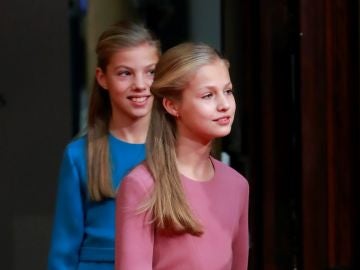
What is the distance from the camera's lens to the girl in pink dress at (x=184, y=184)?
4.61ft

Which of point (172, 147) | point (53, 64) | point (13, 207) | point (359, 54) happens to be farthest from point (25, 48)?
point (172, 147)

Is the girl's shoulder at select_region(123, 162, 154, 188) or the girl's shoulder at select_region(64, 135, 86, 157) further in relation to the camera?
the girl's shoulder at select_region(64, 135, 86, 157)

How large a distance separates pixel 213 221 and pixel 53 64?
1.21 meters

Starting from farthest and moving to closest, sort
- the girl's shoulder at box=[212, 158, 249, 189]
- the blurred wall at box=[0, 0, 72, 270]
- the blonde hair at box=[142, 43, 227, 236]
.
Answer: the blurred wall at box=[0, 0, 72, 270], the girl's shoulder at box=[212, 158, 249, 189], the blonde hair at box=[142, 43, 227, 236]

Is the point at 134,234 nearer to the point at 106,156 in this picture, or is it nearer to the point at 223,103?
the point at 223,103

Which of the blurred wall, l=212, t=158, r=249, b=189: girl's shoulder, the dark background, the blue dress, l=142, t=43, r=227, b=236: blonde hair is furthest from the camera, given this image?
the blurred wall

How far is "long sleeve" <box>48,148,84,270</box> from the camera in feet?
5.76

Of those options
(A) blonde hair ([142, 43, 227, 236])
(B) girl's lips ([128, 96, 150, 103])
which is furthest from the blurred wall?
(A) blonde hair ([142, 43, 227, 236])

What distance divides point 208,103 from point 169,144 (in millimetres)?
93

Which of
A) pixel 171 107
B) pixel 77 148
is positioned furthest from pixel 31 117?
pixel 171 107

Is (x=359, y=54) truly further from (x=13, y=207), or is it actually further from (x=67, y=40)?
(x=13, y=207)

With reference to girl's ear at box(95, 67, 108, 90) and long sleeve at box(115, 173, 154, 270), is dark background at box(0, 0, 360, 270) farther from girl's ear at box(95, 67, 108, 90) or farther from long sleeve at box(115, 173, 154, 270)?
long sleeve at box(115, 173, 154, 270)

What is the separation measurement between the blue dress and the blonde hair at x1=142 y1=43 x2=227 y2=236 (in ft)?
0.90

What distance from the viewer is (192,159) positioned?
1467 mm
